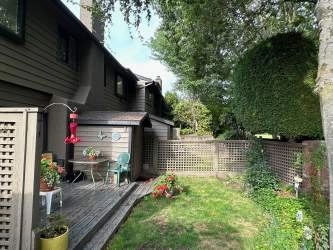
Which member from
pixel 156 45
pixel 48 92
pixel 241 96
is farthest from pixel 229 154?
pixel 156 45

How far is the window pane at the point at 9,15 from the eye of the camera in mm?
6920

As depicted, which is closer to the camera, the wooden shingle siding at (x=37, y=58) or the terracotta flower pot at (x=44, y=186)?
the terracotta flower pot at (x=44, y=186)

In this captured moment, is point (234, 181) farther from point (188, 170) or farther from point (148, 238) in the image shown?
point (148, 238)

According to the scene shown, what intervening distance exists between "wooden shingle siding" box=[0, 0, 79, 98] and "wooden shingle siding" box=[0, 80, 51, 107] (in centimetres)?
16

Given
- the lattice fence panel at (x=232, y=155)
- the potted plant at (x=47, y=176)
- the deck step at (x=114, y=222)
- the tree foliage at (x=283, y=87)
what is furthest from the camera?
the lattice fence panel at (x=232, y=155)

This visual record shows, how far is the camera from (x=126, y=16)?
7.05 metres

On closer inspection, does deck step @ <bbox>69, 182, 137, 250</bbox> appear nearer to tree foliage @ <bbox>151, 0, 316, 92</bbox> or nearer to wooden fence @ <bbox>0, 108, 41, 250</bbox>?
wooden fence @ <bbox>0, 108, 41, 250</bbox>

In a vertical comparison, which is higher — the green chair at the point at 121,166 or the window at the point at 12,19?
the window at the point at 12,19

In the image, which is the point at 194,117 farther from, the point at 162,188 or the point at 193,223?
the point at 193,223

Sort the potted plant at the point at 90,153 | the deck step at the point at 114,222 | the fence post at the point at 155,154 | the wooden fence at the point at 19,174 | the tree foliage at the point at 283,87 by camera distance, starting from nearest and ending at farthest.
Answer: the wooden fence at the point at 19,174 < the deck step at the point at 114,222 < the tree foliage at the point at 283,87 < the potted plant at the point at 90,153 < the fence post at the point at 155,154

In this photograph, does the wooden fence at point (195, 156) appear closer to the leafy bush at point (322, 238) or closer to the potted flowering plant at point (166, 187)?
the potted flowering plant at point (166, 187)

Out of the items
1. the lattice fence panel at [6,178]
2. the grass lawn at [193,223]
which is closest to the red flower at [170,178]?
the grass lawn at [193,223]

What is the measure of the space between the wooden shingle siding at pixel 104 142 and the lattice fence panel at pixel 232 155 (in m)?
4.53

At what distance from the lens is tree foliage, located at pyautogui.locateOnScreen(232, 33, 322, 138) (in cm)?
773
